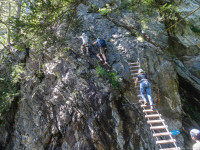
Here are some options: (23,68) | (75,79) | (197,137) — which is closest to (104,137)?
(75,79)

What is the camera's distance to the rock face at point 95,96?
18.8 feet

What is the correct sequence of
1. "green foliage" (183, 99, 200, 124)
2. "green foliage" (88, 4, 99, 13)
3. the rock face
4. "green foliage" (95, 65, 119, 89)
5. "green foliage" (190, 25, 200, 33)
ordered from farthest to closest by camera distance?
"green foliage" (190, 25, 200, 33) → "green foliage" (88, 4, 99, 13) → "green foliage" (183, 99, 200, 124) → "green foliage" (95, 65, 119, 89) → the rock face

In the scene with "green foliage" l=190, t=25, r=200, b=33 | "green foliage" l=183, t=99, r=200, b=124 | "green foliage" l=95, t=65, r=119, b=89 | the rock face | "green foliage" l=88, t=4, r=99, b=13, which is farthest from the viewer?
"green foliage" l=190, t=25, r=200, b=33

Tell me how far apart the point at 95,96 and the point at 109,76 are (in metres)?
1.22

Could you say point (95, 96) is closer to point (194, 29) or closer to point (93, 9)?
point (93, 9)

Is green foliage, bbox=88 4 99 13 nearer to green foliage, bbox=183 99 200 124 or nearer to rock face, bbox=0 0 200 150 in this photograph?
rock face, bbox=0 0 200 150

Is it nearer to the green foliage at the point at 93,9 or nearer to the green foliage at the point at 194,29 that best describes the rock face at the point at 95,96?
the green foliage at the point at 93,9

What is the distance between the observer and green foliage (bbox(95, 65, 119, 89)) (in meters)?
6.47

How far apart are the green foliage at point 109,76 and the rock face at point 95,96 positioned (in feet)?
0.35

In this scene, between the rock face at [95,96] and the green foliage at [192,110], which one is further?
the green foliage at [192,110]

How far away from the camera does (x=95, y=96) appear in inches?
241

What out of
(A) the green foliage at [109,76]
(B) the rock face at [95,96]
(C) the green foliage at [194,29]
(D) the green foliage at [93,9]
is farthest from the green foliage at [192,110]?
(D) the green foliage at [93,9]

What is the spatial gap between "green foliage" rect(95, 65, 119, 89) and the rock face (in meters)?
0.11

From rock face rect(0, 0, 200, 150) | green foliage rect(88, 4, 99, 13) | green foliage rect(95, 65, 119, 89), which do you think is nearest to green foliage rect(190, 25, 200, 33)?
rock face rect(0, 0, 200, 150)
